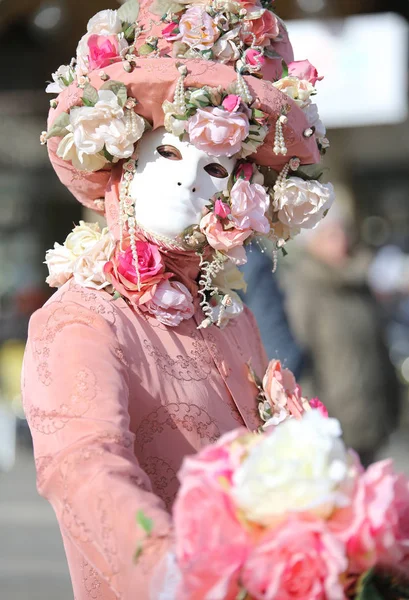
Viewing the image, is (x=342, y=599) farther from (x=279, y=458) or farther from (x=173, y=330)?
(x=173, y=330)

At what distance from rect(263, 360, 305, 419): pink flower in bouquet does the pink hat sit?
21.1 inches

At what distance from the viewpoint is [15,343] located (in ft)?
38.1

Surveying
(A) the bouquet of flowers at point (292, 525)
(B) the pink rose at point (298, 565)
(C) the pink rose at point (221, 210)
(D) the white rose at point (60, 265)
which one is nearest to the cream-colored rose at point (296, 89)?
(C) the pink rose at point (221, 210)

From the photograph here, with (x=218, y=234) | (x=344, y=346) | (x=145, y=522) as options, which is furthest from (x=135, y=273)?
(x=344, y=346)

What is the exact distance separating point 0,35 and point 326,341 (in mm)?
8236

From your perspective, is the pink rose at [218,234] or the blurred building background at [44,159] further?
the blurred building background at [44,159]

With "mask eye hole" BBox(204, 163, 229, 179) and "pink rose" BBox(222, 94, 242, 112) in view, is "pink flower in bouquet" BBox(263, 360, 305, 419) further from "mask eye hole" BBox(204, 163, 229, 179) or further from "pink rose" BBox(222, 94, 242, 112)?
"pink rose" BBox(222, 94, 242, 112)

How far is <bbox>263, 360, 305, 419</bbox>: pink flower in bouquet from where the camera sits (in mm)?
2631

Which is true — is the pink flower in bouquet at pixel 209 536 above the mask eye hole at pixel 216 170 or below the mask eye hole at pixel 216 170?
below

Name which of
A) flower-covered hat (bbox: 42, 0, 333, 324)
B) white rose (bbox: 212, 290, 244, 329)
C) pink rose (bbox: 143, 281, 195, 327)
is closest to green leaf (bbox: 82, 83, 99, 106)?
flower-covered hat (bbox: 42, 0, 333, 324)

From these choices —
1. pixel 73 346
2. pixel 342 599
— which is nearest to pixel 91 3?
pixel 73 346

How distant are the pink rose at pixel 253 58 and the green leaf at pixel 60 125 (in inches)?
18.3

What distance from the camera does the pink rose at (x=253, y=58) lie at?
2.52 metres

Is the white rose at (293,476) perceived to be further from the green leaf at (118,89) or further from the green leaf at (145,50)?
the green leaf at (145,50)
